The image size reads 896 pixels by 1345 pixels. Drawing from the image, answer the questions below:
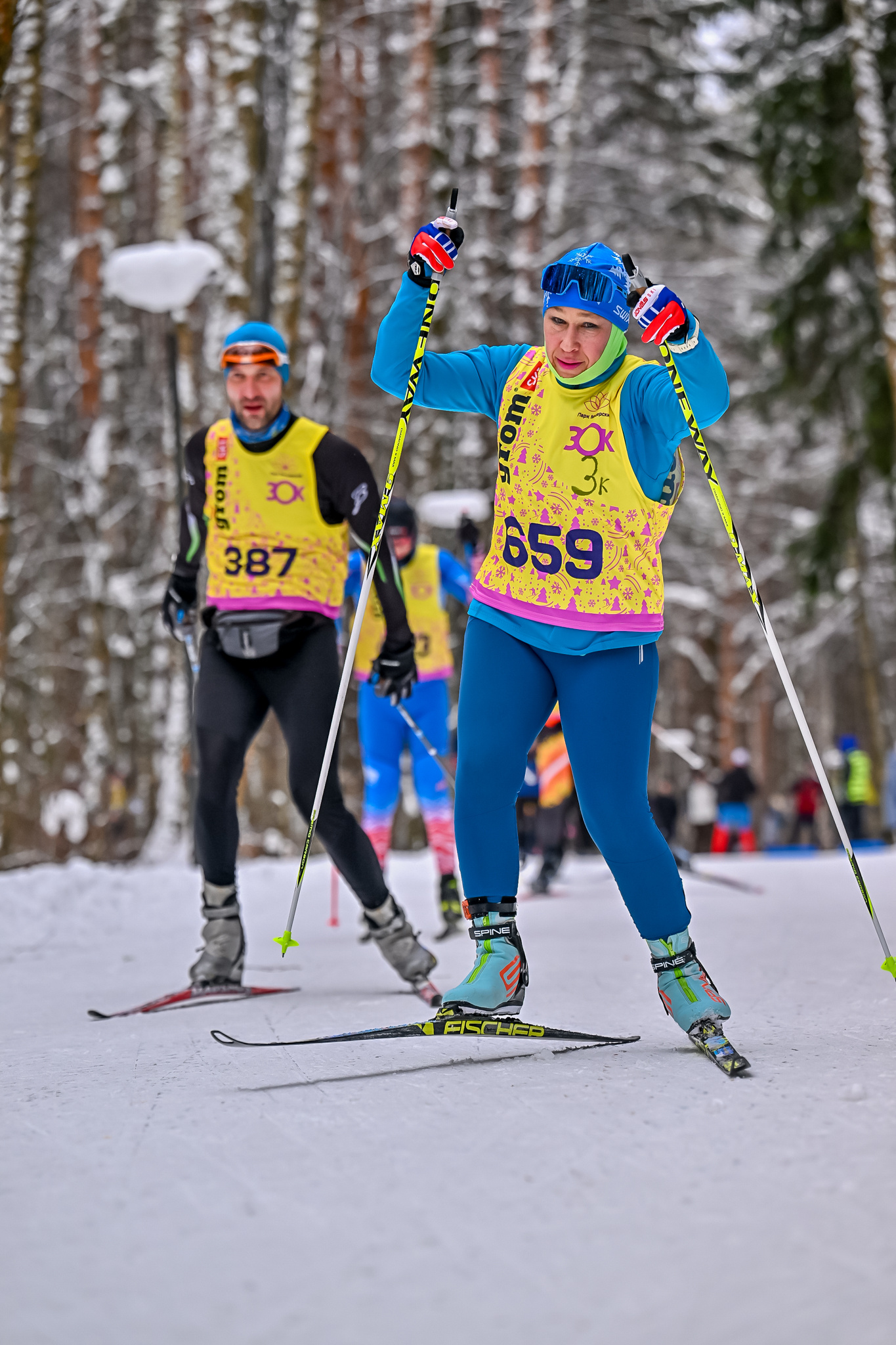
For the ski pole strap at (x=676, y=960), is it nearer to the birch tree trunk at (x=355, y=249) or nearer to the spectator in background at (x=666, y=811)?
the spectator in background at (x=666, y=811)

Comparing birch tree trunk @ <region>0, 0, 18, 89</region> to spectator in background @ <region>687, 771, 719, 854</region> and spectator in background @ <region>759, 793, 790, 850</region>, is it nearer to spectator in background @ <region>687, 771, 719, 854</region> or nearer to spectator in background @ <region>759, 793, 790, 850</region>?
spectator in background @ <region>687, 771, 719, 854</region>

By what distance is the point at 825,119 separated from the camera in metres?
15.4

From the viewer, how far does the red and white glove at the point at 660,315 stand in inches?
117

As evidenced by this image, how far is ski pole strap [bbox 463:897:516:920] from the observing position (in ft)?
10.9

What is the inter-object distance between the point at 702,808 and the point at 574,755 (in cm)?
1769

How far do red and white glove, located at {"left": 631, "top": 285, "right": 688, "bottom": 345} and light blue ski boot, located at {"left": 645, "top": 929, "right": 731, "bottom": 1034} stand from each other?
1402 millimetres

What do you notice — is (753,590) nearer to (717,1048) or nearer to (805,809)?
(717,1048)

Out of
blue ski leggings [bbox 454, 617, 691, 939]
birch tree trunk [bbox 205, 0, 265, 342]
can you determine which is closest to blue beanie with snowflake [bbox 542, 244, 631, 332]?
blue ski leggings [bbox 454, 617, 691, 939]

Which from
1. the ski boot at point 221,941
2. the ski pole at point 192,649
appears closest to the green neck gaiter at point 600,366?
the ski pole at point 192,649

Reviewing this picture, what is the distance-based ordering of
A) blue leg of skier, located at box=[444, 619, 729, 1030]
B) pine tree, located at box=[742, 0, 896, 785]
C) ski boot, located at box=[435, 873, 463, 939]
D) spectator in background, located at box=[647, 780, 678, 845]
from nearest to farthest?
blue leg of skier, located at box=[444, 619, 729, 1030]
ski boot, located at box=[435, 873, 463, 939]
pine tree, located at box=[742, 0, 896, 785]
spectator in background, located at box=[647, 780, 678, 845]

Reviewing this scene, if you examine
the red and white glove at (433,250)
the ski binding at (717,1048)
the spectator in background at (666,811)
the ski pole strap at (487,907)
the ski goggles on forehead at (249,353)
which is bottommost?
the spectator in background at (666,811)

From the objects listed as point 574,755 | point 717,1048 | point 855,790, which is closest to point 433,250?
point 574,755

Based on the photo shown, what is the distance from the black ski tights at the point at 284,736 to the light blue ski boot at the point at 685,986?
4.69 feet

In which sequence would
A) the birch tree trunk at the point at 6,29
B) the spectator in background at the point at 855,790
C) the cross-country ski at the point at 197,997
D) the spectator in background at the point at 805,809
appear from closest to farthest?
the cross-country ski at the point at 197,997, the birch tree trunk at the point at 6,29, the spectator in background at the point at 855,790, the spectator in background at the point at 805,809
